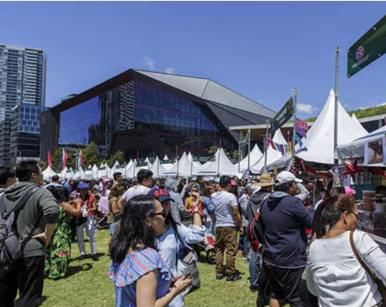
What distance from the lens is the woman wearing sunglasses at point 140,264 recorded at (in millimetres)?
1675

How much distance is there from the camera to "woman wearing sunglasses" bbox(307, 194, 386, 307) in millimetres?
2002

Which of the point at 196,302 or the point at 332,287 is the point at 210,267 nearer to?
the point at 196,302

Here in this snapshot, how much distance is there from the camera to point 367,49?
184 inches

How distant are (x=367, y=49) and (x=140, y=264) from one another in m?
4.53

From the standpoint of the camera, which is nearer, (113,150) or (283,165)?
(283,165)

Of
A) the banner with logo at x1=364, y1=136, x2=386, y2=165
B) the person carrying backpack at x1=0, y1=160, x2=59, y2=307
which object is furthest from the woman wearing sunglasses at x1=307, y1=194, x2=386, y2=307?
the person carrying backpack at x1=0, y1=160, x2=59, y2=307

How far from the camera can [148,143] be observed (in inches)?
2601

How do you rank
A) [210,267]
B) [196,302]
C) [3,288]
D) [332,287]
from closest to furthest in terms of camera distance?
[332,287]
[3,288]
[196,302]
[210,267]

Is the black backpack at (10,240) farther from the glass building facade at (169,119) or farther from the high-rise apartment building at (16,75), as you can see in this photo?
the high-rise apartment building at (16,75)

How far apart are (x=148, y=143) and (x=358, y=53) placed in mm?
62097

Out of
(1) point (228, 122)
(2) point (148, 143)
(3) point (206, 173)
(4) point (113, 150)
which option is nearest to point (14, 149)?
(4) point (113, 150)

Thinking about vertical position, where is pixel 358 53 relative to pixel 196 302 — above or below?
above

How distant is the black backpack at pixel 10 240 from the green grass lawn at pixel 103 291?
217cm

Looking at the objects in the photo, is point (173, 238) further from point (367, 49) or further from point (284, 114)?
point (284, 114)
